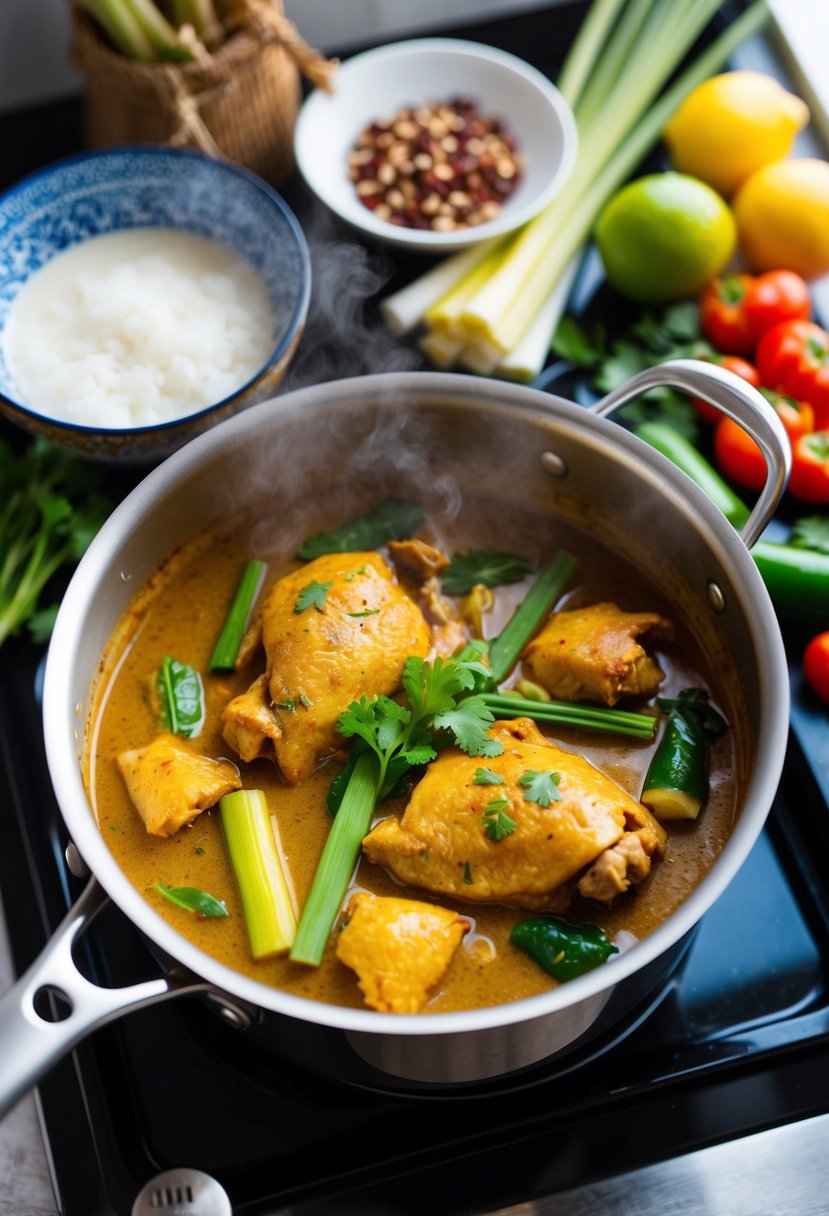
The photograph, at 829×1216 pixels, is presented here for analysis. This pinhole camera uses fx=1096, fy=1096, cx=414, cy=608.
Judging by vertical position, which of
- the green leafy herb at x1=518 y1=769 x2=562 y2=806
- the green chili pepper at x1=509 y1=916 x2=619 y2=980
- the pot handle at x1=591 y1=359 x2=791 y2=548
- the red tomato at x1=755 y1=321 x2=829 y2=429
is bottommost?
the green chili pepper at x1=509 y1=916 x2=619 y2=980

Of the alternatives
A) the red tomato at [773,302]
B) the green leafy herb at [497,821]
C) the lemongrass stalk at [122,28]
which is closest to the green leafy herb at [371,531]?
the green leafy herb at [497,821]

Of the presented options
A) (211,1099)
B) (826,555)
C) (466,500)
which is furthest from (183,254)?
(211,1099)

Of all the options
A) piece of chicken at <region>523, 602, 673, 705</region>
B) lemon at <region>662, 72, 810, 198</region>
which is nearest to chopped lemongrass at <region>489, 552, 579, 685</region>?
piece of chicken at <region>523, 602, 673, 705</region>

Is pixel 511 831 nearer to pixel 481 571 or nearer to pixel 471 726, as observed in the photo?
pixel 471 726

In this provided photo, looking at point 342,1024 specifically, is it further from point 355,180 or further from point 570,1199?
point 355,180

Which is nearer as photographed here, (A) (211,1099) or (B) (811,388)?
(A) (211,1099)

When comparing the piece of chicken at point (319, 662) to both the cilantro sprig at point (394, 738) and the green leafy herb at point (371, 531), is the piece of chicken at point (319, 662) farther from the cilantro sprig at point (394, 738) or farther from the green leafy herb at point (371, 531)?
the green leafy herb at point (371, 531)

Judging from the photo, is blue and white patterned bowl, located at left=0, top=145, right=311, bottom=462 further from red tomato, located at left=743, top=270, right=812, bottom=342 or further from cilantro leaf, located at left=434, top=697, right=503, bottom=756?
red tomato, located at left=743, top=270, right=812, bottom=342
